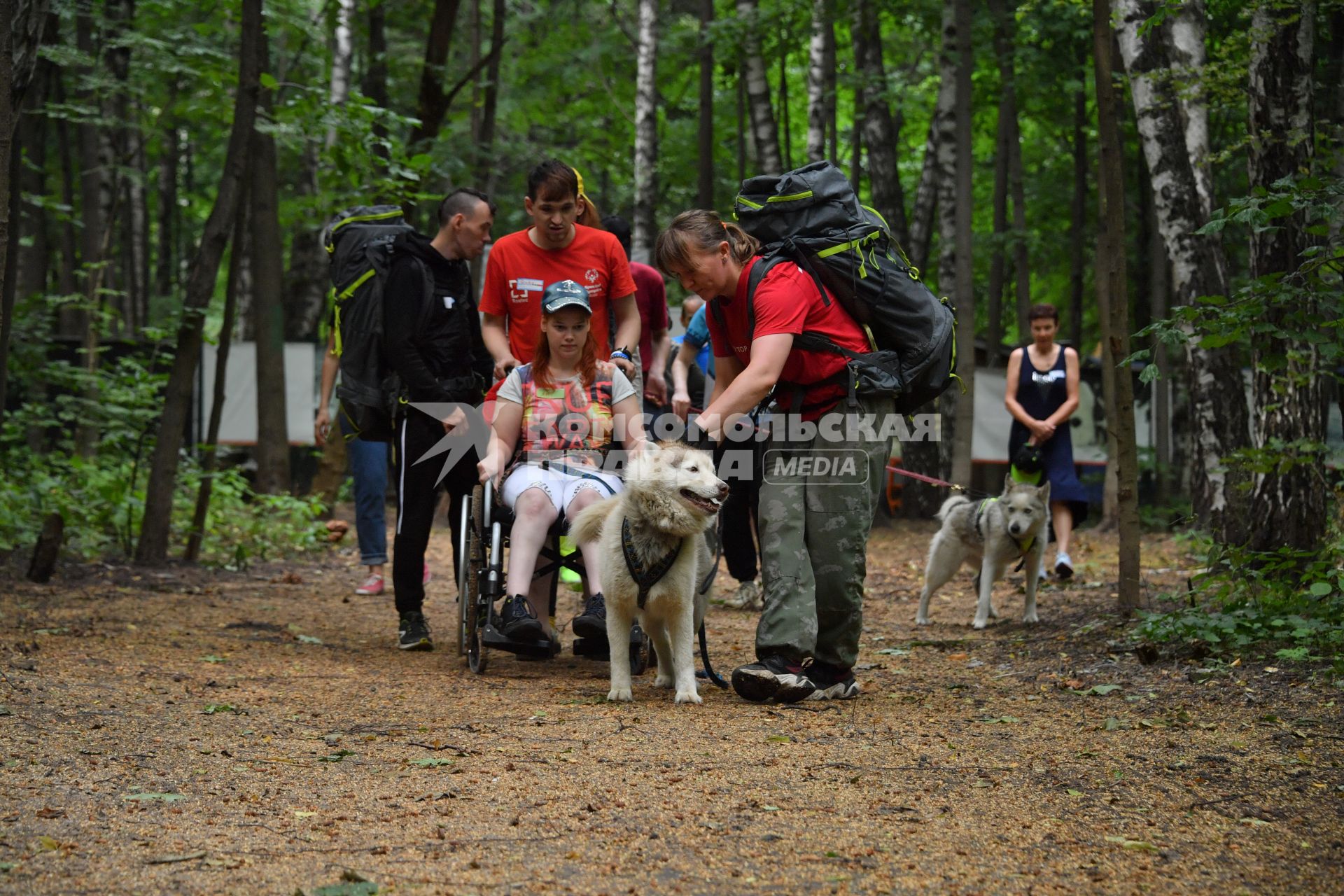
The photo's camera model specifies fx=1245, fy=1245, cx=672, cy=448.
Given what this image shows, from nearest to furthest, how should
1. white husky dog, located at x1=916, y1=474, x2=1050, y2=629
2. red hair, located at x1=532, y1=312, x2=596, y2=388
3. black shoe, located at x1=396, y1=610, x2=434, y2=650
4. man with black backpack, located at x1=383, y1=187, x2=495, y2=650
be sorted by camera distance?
red hair, located at x1=532, y1=312, x2=596, y2=388, man with black backpack, located at x1=383, y1=187, x2=495, y2=650, black shoe, located at x1=396, y1=610, x2=434, y2=650, white husky dog, located at x1=916, y1=474, x2=1050, y2=629

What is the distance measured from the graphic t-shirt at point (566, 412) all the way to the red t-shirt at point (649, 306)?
3.93ft

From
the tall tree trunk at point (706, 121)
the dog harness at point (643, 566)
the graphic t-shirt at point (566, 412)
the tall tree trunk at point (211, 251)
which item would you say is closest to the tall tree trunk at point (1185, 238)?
the graphic t-shirt at point (566, 412)

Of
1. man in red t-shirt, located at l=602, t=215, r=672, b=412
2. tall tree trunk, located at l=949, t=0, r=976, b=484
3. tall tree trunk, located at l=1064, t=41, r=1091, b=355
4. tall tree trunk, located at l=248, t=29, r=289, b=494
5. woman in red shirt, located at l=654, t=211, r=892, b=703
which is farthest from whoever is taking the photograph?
tall tree trunk, located at l=1064, t=41, r=1091, b=355

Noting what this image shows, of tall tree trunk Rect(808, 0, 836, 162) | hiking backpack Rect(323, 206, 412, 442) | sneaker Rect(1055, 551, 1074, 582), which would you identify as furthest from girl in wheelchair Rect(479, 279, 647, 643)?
tall tree trunk Rect(808, 0, 836, 162)

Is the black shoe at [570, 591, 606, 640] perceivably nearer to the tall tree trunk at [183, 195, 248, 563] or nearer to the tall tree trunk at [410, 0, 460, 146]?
the tall tree trunk at [183, 195, 248, 563]

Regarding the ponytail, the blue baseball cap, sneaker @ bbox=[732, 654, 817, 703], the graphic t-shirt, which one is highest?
the ponytail

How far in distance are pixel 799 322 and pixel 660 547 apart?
→ 1.09 metres

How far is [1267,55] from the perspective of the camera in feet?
23.3

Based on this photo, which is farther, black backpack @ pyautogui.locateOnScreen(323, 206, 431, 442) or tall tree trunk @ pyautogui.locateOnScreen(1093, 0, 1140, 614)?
tall tree trunk @ pyautogui.locateOnScreen(1093, 0, 1140, 614)

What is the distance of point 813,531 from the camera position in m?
5.21

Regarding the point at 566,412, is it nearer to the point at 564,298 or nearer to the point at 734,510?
the point at 564,298

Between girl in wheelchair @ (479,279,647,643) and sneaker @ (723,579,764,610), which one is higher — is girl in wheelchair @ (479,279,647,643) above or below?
above

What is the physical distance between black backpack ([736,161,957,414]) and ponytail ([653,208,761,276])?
126 mm

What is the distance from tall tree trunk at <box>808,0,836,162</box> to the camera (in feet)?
55.9
